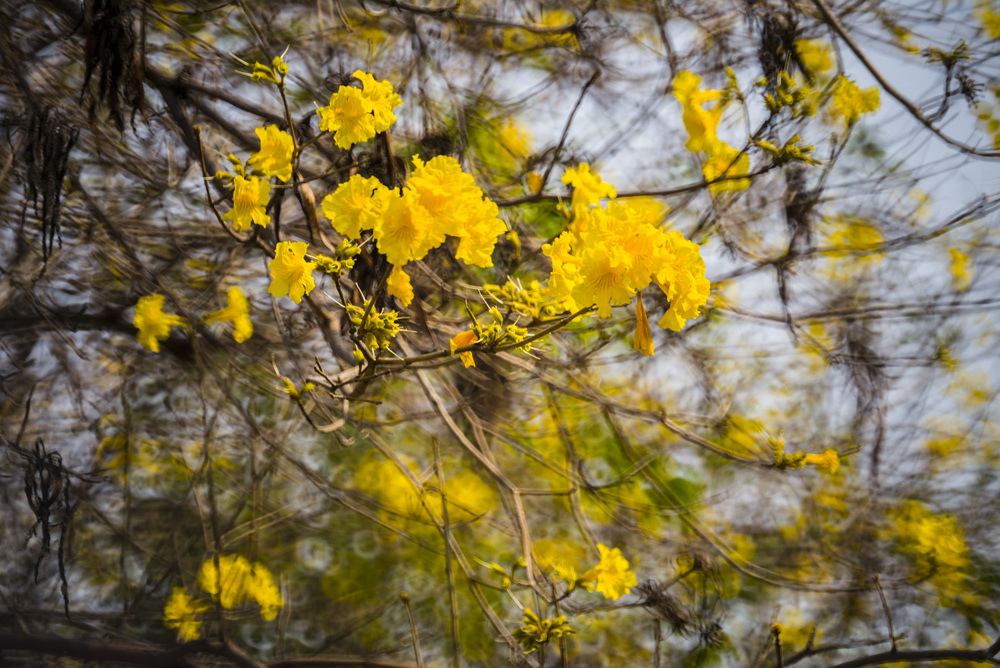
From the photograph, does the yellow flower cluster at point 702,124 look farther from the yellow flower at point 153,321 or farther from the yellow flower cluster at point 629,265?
the yellow flower at point 153,321

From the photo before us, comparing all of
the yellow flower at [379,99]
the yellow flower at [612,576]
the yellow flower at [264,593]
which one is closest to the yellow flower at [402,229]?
the yellow flower at [379,99]

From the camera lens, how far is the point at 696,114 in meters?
1.80

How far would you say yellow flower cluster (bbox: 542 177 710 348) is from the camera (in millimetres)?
881

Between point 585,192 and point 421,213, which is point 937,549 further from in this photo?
point 421,213

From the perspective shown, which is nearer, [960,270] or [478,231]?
[478,231]

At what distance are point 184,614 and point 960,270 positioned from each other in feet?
11.1

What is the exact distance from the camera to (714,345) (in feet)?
8.52

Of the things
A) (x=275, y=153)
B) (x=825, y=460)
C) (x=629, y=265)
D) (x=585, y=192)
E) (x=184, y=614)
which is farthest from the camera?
(x=184, y=614)

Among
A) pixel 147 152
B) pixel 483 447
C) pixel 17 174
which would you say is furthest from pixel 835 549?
pixel 17 174

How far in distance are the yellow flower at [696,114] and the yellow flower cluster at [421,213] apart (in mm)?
1135

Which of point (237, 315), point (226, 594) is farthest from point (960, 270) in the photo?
point (226, 594)

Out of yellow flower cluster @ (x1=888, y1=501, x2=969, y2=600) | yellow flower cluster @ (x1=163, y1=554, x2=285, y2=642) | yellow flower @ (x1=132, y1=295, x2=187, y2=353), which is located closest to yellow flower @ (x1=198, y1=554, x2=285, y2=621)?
yellow flower cluster @ (x1=163, y1=554, x2=285, y2=642)

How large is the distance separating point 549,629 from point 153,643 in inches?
69.9

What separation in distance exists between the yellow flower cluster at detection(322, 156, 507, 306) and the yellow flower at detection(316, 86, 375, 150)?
0.69ft
